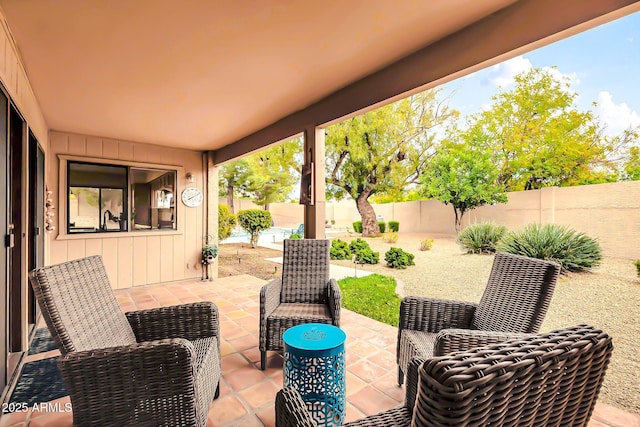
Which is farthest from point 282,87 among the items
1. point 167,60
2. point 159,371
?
point 159,371

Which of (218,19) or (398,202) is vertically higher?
(218,19)

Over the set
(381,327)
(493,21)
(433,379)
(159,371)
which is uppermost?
(493,21)

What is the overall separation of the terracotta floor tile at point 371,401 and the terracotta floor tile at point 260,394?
1.74ft

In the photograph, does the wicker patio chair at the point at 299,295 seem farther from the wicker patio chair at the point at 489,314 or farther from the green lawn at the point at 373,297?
the green lawn at the point at 373,297

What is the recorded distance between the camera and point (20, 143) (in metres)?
2.58

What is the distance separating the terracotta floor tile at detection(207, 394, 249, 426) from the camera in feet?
5.82

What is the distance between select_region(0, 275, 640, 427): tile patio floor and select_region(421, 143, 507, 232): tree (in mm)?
2998

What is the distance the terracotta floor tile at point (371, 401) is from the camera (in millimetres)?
1859

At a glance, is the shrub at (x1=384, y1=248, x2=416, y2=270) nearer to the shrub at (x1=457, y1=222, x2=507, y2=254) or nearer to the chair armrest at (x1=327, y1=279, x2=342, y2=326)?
the shrub at (x1=457, y1=222, x2=507, y2=254)

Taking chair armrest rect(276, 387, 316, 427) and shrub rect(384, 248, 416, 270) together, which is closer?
chair armrest rect(276, 387, 316, 427)

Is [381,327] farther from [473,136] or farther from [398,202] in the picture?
[398,202]

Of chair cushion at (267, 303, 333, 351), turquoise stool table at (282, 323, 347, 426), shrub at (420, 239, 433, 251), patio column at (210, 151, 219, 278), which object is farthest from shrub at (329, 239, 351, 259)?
turquoise stool table at (282, 323, 347, 426)

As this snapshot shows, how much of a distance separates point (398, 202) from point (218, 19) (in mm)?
6829

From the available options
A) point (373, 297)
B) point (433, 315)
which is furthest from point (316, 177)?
point (373, 297)
